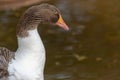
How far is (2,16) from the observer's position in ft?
36.4

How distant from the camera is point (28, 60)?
6.08 metres

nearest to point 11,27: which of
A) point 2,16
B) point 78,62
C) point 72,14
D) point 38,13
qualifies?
point 2,16

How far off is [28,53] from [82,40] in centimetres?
372

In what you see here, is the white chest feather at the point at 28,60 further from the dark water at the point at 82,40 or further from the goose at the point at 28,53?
the dark water at the point at 82,40

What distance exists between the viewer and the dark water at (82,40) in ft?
27.5

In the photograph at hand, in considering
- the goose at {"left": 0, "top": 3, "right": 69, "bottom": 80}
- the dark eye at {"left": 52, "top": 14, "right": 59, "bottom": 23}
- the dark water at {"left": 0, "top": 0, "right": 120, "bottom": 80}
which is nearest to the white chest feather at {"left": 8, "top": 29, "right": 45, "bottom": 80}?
the goose at {"left": 0, "top": 3, "right": 69, "bottom": 80}

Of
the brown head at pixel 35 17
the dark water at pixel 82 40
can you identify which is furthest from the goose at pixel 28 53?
the dark water at pixel 82 40

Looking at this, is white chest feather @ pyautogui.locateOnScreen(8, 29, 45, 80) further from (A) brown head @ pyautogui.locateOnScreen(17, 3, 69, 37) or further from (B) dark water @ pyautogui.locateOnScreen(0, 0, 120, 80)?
(B) dark water @ pyautogui.locateOnScreen(0, 0, 120, 80)

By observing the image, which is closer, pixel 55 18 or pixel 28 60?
pixel 28 60

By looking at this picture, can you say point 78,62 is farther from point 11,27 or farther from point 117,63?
point 11,27

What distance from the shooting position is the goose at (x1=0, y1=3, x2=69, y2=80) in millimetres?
6020

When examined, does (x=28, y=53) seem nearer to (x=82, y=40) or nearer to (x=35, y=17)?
(x=35, y=17)

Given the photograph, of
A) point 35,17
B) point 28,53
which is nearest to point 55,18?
point 35,17

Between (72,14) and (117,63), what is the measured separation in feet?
9.63
